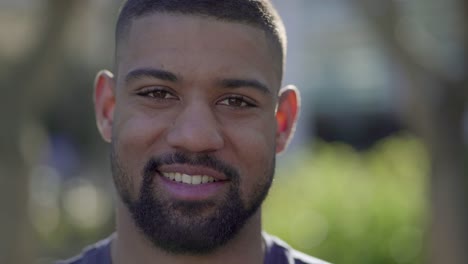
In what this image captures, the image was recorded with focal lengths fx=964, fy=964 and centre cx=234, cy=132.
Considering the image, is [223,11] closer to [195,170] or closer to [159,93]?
[159,93]

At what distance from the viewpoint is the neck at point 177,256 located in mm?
3174

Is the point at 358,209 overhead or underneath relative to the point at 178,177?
underneath

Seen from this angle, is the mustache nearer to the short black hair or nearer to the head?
the head

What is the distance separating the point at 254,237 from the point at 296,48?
18.8 metres

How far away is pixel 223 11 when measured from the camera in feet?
10.7

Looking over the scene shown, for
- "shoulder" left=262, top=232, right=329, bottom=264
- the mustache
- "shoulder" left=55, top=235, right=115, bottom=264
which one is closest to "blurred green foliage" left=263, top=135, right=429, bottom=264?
"shoulder" left=262, top=232, right=329, bottom=264

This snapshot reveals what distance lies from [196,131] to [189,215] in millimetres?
268

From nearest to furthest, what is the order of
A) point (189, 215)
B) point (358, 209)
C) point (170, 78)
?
point (189, 215) → point (170, 78) → point (358, 209)

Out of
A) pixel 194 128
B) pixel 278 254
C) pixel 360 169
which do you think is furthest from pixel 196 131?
pixel 360 169

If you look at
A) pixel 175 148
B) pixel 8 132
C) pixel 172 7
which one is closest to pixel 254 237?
pixel 175 148

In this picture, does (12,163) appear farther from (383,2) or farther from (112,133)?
(112,133)

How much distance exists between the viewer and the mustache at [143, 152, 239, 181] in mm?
3094

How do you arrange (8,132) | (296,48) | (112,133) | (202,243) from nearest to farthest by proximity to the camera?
(202,243) → (112,133) → (8,132) → (296,48)

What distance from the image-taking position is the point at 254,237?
3324 millimetres
